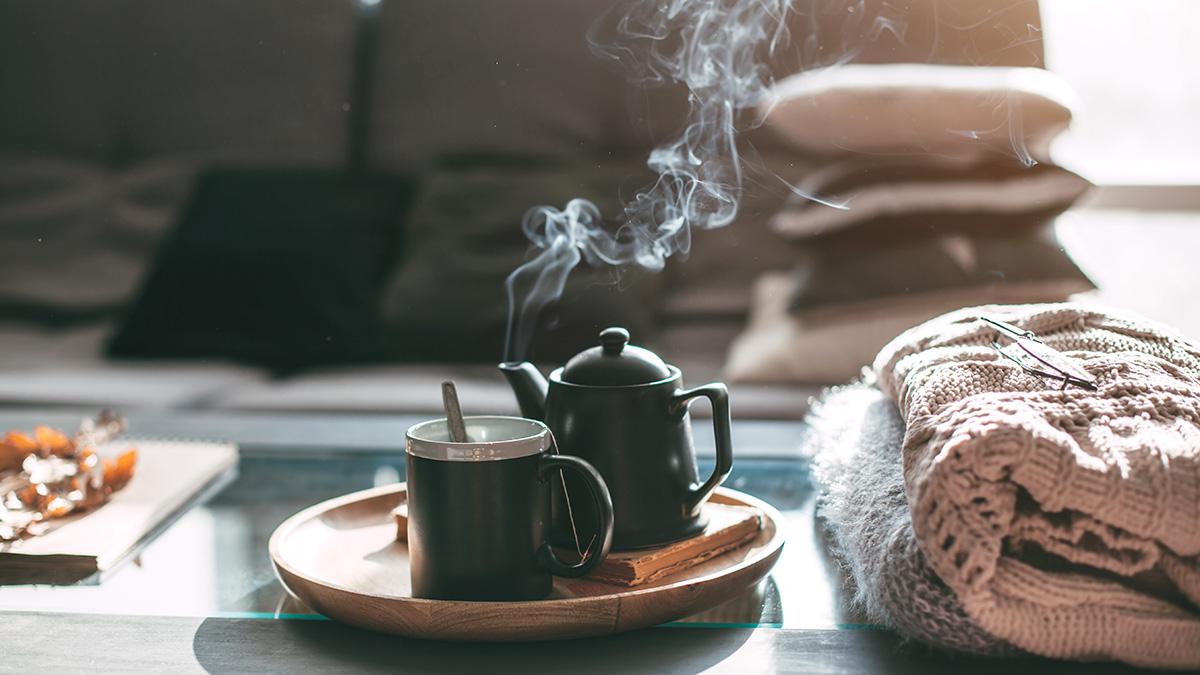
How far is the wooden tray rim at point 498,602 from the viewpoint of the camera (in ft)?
1.76

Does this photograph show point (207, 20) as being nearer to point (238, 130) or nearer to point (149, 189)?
point (238, 130)

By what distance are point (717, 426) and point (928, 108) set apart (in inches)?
31.1

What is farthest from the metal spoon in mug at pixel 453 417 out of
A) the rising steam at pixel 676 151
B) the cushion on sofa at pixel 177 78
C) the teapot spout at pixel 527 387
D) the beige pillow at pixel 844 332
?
the cushion on sofa at pixel 177 78

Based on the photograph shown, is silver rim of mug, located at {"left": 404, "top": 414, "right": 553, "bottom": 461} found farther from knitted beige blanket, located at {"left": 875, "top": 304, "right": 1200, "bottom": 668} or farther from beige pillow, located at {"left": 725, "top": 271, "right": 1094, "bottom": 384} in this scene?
beige pillow, located at {"left": 725, "top": 271, "right": 1094, "bottom": 384}

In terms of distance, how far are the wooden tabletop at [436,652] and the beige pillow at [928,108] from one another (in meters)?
0.88

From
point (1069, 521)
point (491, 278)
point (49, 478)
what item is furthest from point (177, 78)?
point (1069, 521)

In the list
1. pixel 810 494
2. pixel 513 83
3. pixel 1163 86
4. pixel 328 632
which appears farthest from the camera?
pixel 513 83

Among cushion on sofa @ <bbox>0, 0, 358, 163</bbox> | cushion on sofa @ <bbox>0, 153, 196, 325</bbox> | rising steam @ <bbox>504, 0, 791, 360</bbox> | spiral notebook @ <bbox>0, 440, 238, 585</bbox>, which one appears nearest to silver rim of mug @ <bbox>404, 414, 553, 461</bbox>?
spiral notebook @ <bbox>0, 440, 238, 585</bbox>

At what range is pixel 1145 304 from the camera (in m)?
1.64

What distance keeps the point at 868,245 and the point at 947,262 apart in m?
0.11

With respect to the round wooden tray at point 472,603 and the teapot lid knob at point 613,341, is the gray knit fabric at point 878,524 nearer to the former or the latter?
the round wooden tray at point 472,603

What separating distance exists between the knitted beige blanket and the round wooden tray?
0.46ft

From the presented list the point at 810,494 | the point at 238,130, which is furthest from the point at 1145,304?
the point at 238,130

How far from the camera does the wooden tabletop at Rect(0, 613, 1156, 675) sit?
517 mm
